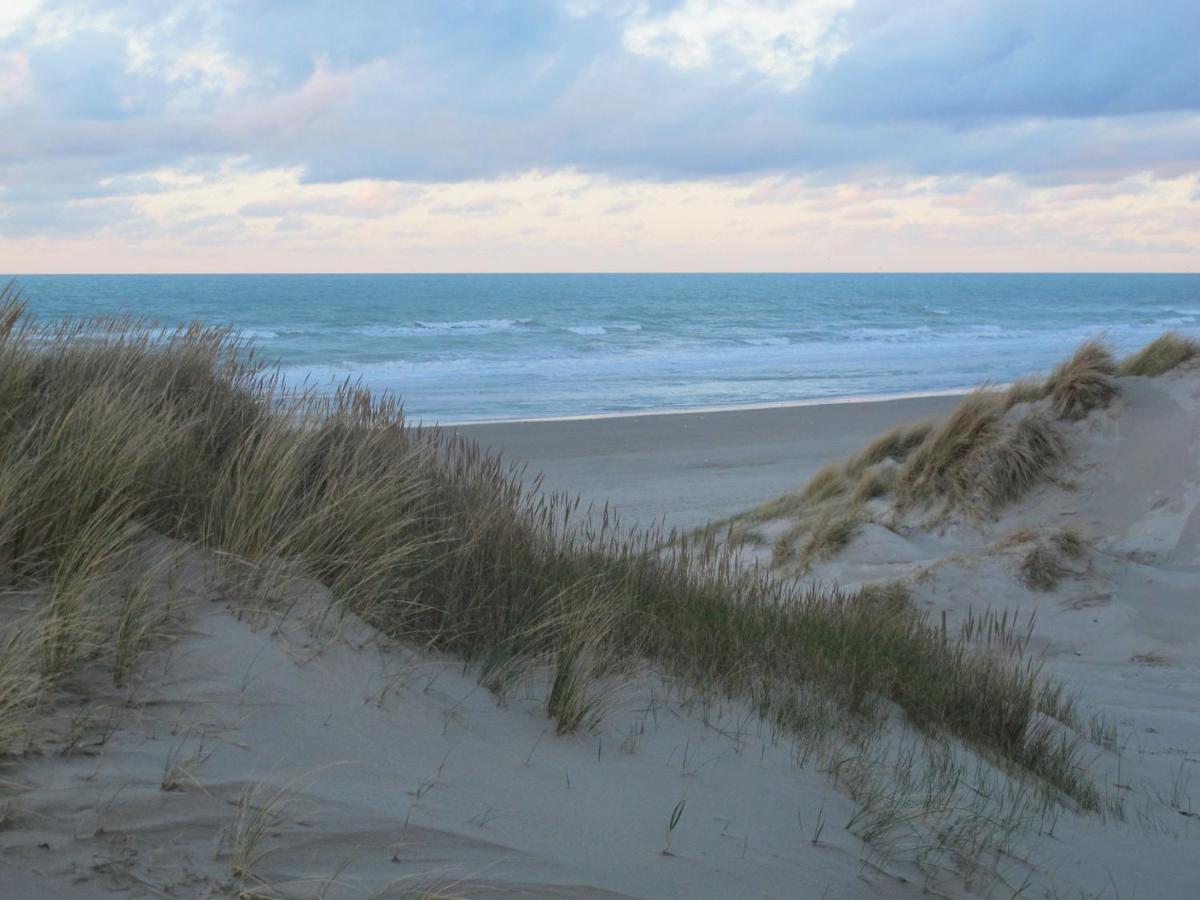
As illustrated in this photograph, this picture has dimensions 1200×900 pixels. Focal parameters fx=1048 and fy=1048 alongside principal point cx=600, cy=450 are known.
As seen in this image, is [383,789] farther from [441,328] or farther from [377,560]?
[441,328]

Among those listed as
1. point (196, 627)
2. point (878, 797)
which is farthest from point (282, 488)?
point (878, 797)

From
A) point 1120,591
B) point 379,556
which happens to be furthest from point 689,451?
point 379,556

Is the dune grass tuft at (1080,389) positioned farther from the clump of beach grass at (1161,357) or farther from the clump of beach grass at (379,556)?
the clump of beach grass at (379,556)

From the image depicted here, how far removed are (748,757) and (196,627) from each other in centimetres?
194

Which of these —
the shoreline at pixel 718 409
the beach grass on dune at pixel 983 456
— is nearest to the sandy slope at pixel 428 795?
the beach grass on dune at pixel 983 456

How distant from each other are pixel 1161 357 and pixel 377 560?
8959 mm

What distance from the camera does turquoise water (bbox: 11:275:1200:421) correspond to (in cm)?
2605

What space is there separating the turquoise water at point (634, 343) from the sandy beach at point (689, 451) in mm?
2748

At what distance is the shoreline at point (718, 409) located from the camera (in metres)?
20.0

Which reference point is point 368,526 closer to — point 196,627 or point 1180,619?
point 196,627

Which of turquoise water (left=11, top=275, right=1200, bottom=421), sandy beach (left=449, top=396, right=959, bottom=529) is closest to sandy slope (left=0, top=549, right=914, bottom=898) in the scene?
turquoise water (left=11, top=275, right=1200, bottom=421)

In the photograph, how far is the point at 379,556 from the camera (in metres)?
4.07

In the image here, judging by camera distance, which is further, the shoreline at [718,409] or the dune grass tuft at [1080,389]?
the shoreline at [718,409]

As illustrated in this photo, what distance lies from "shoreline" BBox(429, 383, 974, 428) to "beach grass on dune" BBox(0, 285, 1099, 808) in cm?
1259
